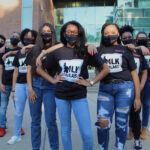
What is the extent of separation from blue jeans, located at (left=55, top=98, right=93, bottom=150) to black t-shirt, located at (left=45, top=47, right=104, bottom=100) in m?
0.08

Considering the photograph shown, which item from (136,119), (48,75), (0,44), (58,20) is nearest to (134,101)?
(136,119)

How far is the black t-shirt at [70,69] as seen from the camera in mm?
2383

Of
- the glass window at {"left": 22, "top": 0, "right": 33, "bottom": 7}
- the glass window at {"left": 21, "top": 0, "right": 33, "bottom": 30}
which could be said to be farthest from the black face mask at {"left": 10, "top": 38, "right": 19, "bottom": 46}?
the glass window at {"left": 22, "top": 0, "right": 33, "bottom": 7}

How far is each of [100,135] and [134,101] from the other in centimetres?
68

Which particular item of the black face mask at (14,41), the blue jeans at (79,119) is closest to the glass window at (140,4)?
the black face mask at (14,41)

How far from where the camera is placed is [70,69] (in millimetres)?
2395

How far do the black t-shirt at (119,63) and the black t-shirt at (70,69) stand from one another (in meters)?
0.21

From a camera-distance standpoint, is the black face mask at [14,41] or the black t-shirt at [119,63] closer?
the black t-shirt at [119,63]

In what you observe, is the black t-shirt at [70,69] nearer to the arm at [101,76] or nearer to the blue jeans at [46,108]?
the arm at [101,76]

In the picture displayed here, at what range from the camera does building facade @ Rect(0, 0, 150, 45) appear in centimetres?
1526

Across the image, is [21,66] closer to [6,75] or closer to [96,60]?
[6,75]

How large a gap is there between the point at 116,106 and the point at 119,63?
1.97 ft

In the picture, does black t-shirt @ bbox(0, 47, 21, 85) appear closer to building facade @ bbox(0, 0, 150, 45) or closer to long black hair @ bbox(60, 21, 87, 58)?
long black hair @ bbox(60, 21, 87, 58)

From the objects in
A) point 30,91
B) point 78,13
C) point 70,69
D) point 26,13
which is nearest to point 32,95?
point 30,91
